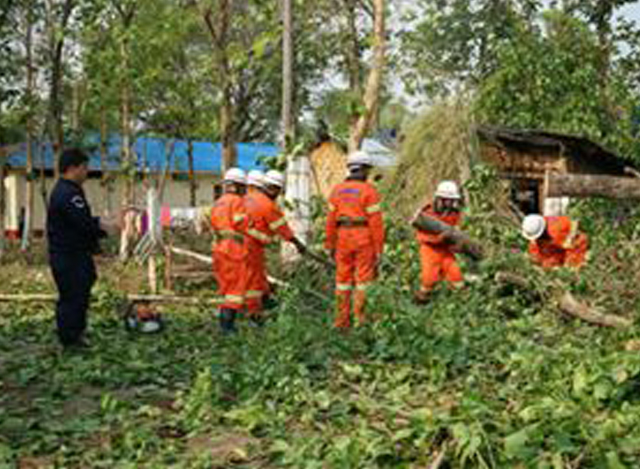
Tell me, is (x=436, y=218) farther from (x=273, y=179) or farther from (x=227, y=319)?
(x=227, y=319)

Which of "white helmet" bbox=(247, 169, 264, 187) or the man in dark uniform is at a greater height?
"white helmet" bbox=(247, 169, 264, 187)

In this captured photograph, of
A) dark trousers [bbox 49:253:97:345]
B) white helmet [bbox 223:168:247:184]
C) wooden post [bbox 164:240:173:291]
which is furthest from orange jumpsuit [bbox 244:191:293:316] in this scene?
wooden post [bbox 164:240:173:291]

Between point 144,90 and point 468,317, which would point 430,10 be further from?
point 144,90

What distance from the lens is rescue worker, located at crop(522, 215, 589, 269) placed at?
7996mm

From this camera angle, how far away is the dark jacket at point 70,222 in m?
7.01

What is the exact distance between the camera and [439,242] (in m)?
8.37

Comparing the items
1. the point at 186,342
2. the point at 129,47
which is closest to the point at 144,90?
the point at 129,47

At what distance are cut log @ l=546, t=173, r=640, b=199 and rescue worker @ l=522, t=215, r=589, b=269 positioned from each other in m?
2.09

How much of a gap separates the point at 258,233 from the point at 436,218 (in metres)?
1.97

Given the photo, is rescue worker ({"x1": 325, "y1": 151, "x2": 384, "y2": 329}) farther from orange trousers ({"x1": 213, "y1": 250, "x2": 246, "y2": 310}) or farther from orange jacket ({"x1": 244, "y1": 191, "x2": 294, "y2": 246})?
orange trousers ({"x1": 213, "y1": 250, "x2": 246, "y2": 310})

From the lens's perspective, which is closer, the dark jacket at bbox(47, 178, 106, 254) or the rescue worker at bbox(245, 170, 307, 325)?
the dark jacket at bbox(47, 178, 106, 254)

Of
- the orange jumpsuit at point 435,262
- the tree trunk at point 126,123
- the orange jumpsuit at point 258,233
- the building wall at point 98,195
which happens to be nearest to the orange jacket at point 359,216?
the orange jumpsuit at point 258,233

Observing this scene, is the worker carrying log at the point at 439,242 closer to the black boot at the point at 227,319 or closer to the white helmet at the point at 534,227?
the white helmet at the point at 534,227

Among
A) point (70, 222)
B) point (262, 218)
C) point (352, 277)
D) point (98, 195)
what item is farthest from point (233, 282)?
point (98, 195)
